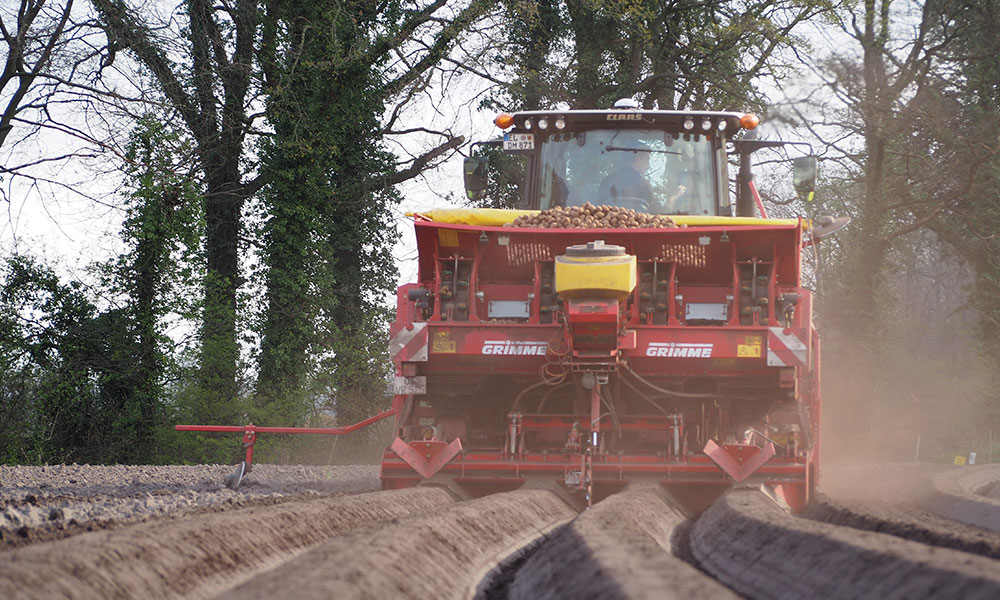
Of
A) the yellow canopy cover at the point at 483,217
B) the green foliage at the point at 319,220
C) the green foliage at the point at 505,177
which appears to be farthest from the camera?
the green foliage at the point at 505,177

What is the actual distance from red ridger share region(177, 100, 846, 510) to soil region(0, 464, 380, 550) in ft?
3.83

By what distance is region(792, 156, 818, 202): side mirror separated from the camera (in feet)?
30.8

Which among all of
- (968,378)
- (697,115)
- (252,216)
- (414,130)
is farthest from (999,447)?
(697,115)

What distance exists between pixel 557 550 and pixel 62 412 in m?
14.0

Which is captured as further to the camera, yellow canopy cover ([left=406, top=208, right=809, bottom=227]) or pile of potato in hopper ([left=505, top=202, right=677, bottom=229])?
yellow canopy cover ([left=406, top=208, right=809, bottom=227])

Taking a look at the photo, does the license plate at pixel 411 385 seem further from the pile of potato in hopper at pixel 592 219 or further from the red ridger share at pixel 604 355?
the pile of potato in hopper at pixel 592 219

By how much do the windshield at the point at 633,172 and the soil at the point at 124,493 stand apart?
10.7 ft

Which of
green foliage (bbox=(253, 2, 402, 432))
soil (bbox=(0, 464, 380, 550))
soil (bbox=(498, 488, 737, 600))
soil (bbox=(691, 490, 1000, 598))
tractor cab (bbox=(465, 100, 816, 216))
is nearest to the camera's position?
soil (bbox=(691, 490, 1000, 598))

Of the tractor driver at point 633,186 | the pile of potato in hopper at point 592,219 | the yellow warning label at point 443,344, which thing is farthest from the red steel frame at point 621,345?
the tractor driver at point 633,186

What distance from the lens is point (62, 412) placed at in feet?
54.3

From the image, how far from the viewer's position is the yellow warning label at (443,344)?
8.02m

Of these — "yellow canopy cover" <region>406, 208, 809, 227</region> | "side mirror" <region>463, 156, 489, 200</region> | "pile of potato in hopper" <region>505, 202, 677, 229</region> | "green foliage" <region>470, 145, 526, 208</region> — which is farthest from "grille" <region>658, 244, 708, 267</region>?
"green foliage" <region>470, 145, 526, 208</region>

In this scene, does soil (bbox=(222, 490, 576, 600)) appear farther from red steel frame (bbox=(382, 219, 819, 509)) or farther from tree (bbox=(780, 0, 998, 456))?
tree (bbox=(780, 0, 998, 456))

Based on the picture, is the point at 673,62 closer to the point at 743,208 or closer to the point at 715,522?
the point at 743,208
